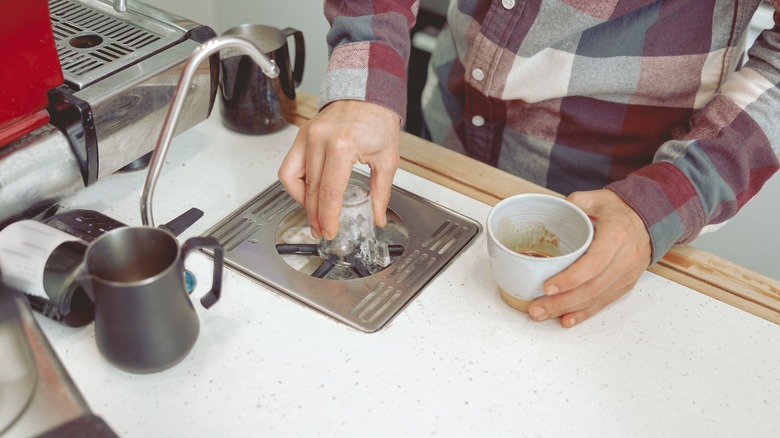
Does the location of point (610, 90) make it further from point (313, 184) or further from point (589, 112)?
point (313, 184)

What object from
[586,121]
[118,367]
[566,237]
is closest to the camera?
[118,367]

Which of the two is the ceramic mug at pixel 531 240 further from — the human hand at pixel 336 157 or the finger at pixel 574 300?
the human hand at pixel 336 157

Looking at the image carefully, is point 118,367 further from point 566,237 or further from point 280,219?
point 566,237

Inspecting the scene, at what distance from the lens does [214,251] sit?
733 millimetres

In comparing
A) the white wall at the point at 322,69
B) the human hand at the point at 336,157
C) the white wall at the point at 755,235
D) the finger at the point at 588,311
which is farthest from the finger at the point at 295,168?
the white wall at the point at 755,235

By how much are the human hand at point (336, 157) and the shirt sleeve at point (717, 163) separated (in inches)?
11.1

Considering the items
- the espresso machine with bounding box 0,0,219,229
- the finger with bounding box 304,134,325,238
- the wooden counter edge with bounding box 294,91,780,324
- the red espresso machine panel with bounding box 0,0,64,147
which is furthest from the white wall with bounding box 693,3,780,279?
the red espresso machine panel with bounding box 0,0,64,147

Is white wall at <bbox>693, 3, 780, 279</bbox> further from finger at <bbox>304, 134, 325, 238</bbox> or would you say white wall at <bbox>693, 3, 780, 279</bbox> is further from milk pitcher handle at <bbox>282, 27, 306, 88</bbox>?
finger at <bbox>304, 134, 325, 238</bbox>

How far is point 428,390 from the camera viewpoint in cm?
76

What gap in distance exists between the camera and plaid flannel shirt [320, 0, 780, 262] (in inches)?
35.0

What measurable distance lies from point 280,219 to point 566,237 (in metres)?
0.37

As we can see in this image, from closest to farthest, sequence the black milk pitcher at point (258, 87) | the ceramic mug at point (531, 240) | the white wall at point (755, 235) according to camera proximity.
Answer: the ceramic mug at point (531, 240) < the black milk pitcher at point (258, 87) < the white wall at point (755, 235)

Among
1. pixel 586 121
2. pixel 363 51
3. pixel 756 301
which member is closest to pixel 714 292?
pixel 756 301

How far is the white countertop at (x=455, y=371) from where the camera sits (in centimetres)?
73
